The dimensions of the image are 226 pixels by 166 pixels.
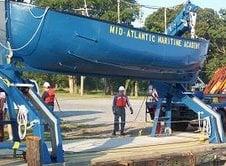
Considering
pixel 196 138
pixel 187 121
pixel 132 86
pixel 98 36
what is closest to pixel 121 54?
pixel 98 36

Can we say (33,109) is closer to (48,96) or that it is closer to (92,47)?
(92,47)

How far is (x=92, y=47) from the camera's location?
11164 mm

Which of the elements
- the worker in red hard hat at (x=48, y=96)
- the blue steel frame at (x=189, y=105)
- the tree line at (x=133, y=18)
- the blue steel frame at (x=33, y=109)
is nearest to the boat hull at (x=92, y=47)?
the blue steel frame at (x=33, y=109)

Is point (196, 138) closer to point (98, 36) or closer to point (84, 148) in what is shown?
point (84, 148)

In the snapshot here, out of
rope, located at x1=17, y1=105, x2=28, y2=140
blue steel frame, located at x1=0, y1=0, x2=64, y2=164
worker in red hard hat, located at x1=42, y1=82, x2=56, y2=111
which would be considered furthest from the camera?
worker in red hard hat, located at x1=42, y1=82, x2=56, y2=111

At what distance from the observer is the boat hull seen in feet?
33.8

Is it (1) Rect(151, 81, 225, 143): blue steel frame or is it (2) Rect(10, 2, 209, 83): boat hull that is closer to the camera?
(2) Rect(10, 2, 209, 83): boat hull

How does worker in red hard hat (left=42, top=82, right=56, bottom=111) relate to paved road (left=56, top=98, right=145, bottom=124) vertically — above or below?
above

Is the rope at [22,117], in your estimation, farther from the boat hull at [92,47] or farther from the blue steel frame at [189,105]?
the blue steel frame at [189,105]

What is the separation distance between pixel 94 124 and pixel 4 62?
35.7 feet

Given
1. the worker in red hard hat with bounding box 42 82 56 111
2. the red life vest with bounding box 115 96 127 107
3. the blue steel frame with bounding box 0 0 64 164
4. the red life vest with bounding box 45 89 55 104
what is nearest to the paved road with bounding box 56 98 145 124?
the worker in red hard hat with bounding box 42 82 56 111

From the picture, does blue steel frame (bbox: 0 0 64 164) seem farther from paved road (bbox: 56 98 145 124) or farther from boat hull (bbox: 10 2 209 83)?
paved road (bbox: 56 98 145 124)

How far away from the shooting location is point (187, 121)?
17203 millimetres

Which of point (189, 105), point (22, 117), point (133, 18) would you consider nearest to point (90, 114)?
point (189, 105)
